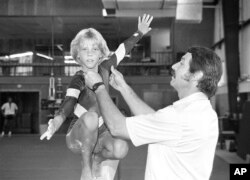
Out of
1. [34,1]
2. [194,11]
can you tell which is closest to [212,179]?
[194,11]

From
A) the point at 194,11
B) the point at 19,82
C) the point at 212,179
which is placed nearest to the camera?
the point at 212,179

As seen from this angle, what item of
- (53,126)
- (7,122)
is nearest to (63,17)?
(7,122)

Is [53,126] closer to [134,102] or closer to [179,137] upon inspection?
[134,102]

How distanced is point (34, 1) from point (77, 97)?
16554 mm

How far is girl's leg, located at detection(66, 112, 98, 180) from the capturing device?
2275 millimetres

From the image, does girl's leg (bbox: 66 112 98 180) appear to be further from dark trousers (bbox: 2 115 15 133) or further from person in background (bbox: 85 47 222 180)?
dark trousers (bbox: 2 115 15 133)

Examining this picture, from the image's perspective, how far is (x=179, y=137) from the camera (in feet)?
5.75

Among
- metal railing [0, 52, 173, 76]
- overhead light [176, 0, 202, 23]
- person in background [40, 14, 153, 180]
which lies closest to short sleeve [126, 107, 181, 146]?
person in background [40, 14, 153, 180]

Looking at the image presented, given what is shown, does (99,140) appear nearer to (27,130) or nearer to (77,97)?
(77,97)

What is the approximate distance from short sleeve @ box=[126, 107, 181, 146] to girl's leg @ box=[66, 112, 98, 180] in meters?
0.52

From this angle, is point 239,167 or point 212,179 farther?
point 212,179

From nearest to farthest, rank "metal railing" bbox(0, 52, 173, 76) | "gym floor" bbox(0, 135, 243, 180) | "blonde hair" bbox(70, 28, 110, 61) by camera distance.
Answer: "blonde hair" bbox(70, 28, 110, 61) < "gym floor" bbox(0, 135, 243, 180) < "metal railing" bbox(0, 52, 173, 76)

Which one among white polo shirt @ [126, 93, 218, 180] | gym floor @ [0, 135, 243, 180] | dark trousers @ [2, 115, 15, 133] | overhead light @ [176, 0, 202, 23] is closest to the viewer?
white polo shirt @ [126, 93, 218, 180]

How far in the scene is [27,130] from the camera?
1942 centimetres
